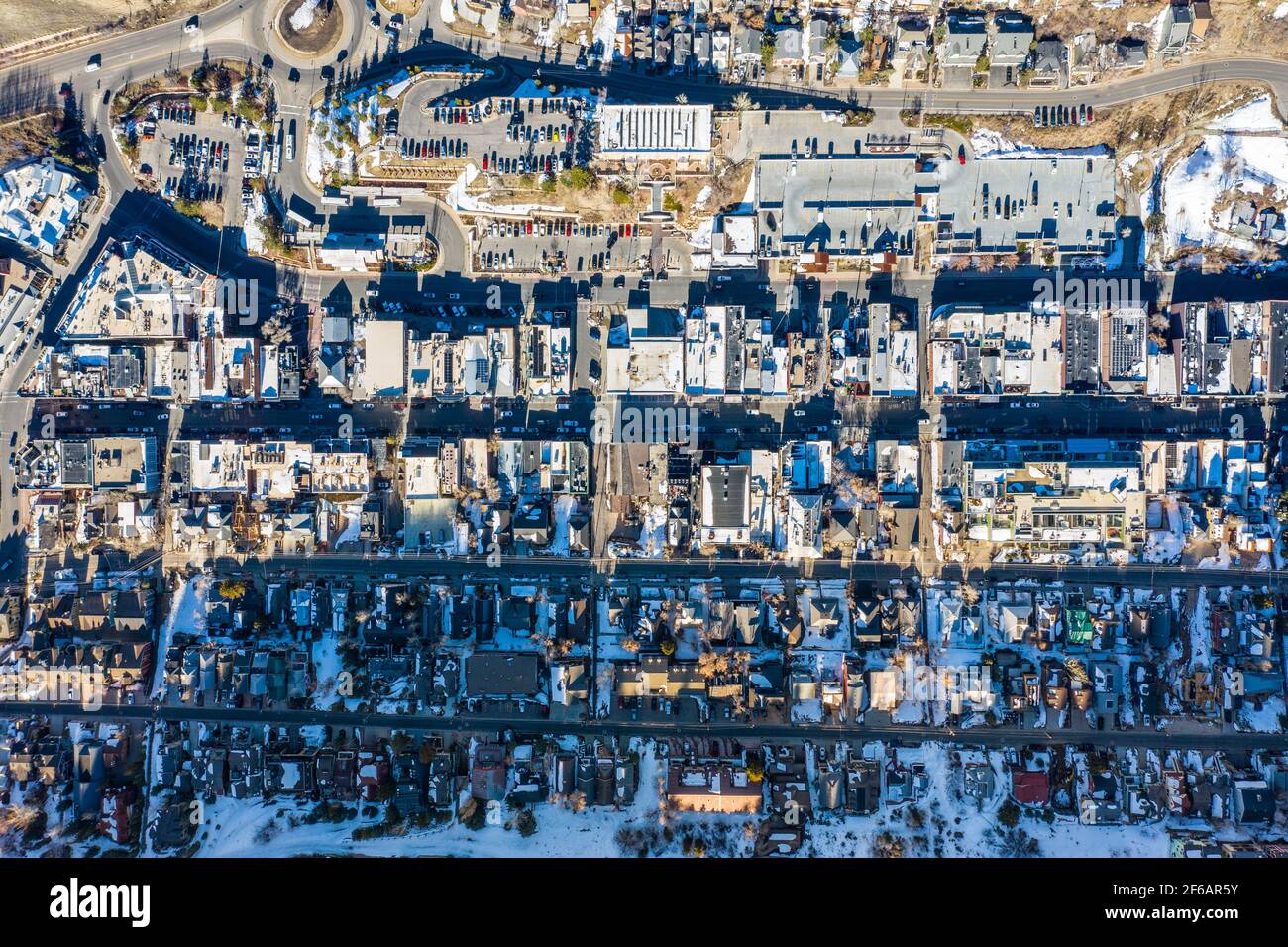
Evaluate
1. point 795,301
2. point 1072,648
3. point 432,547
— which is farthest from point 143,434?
point 1072,648

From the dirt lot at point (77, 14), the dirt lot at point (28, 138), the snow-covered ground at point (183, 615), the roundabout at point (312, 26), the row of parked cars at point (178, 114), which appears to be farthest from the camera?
the snow-covered ground at point (183, 615)

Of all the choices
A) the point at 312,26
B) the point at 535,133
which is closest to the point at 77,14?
the point at 312,26

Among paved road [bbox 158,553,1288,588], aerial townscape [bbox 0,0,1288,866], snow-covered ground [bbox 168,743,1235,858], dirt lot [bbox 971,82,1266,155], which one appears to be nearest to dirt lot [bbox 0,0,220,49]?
aerial townscape [bbox 0,0,1288,866]

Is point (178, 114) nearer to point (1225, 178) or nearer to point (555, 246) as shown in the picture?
point (555, 246)

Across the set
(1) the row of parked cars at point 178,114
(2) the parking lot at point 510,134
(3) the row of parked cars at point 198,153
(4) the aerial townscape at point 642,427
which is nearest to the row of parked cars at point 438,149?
(2) the parking lot at point 510,134

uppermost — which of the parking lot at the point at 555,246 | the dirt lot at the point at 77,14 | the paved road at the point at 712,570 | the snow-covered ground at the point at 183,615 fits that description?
the dirt lot at the point at 77,14

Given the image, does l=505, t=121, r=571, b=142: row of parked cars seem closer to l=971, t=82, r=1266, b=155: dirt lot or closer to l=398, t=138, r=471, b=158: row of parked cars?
l=398, t=138, r=471, b=158: row of parked cars

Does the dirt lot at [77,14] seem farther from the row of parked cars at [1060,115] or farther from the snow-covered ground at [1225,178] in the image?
the snow-covered ground at [1225,178]
